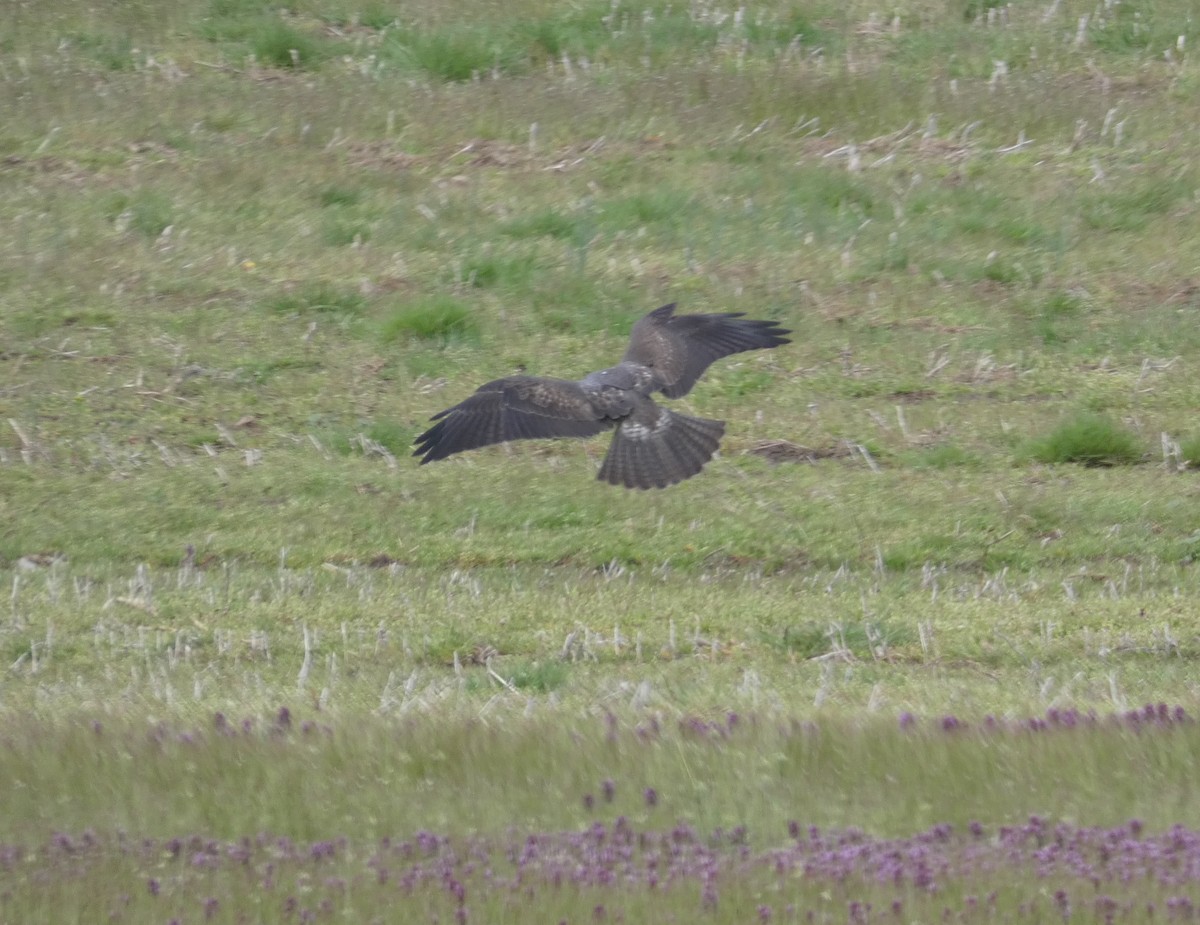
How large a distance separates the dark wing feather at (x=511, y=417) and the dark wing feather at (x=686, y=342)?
0.63 metres

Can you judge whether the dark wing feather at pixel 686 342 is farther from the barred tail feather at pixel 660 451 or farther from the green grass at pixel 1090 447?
the green grass at pixel 1090 447

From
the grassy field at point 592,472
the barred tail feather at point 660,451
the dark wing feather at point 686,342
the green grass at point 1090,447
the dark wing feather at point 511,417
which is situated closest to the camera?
the grassy field at point 592,472

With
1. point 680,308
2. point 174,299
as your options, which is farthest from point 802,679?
point 174,299

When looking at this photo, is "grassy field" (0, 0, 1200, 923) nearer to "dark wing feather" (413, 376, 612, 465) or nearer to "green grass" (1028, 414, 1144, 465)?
"green grass" (1028, 414, 1144, 465)

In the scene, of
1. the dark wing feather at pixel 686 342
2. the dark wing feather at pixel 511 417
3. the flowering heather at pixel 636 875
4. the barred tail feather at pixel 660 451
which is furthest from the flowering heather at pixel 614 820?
the dark wing feather at pixel 686 342

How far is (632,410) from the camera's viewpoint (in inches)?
370

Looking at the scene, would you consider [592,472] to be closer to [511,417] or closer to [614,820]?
[511,417]

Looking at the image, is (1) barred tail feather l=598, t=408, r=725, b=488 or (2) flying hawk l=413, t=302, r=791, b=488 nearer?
(2) flying hawk l=413, t=302, r=791, b=488

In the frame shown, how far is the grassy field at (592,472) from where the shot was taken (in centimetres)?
452

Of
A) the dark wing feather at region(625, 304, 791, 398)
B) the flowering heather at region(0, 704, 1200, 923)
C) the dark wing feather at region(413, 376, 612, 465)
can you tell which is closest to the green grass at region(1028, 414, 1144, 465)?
the dark wing feather at region(625, 304, 791, 398)

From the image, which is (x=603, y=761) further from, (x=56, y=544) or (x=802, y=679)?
(x=56, y=544)

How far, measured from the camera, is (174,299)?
1365 centimetres

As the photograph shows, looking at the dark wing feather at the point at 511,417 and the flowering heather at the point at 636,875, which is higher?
the flowering heather at the point at 636,875

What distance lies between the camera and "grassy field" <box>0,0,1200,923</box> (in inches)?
178
